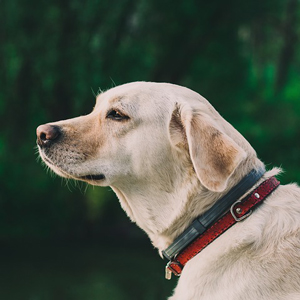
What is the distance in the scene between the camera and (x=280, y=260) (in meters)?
2.59

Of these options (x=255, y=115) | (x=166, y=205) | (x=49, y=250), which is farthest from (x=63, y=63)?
(x=166, y=205)

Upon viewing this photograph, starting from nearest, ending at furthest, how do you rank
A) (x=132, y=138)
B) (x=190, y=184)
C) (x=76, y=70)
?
(x=190, y=184) → (x=132, y=138) → (x=76, y=70)

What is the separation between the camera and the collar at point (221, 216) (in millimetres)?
2723

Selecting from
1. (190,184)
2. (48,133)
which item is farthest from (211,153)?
(48,133)

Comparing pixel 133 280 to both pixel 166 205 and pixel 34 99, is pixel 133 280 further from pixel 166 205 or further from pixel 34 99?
pixel 166 205

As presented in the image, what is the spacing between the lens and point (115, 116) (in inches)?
127

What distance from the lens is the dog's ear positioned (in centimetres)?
263

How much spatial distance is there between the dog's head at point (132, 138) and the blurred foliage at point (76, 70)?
29.2 feet

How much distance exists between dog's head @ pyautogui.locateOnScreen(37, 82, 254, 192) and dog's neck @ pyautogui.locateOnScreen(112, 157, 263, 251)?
6 cm

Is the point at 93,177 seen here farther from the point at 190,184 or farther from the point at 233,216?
the point at 233,216

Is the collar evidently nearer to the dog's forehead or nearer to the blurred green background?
the dog's forehead

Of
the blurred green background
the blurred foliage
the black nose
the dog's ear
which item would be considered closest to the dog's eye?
the black nose

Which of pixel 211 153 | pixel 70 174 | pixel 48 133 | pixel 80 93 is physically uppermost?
pixel 80 93

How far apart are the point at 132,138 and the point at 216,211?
758mm
